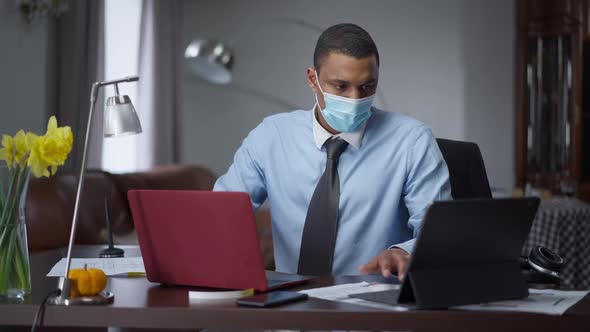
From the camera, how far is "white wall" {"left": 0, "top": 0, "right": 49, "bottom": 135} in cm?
421

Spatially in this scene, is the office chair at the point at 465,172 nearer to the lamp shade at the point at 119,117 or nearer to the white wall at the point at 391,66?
the lamp shade at the point at 119,117

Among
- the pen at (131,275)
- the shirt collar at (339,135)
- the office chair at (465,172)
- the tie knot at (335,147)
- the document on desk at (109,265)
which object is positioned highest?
the shirt collar at (339,135)

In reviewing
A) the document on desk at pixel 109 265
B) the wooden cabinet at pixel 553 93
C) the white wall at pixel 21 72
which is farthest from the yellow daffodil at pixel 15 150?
the wooden cabinet at pixel 553 93

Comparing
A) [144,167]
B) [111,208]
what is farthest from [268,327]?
[144,167]

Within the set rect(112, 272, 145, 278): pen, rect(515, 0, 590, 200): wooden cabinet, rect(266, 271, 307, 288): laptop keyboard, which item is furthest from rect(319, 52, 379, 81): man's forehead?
rect(515, 0, 590, 200): wooden cabinet

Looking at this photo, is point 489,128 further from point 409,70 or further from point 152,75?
point 152,75

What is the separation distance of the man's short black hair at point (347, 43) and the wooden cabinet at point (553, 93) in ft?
13.4

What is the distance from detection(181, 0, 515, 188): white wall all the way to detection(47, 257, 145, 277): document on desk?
4370 millimetres

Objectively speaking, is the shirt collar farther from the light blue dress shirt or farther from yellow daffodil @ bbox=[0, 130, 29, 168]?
yellow daffodil @ bbox=[0, 130, 29, 168]

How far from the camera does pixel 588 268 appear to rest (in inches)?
168

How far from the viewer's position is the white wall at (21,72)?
421 centimetres

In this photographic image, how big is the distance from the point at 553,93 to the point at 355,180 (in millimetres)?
4249

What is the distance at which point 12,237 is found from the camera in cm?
149

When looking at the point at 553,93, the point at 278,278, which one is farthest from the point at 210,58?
the point at 278,278
